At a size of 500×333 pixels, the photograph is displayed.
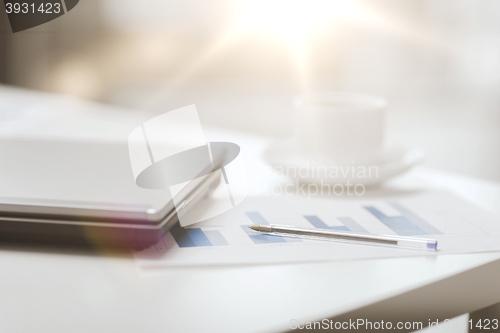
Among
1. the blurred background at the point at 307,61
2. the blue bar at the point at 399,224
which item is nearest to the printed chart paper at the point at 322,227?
the blue bar at the point at 399,224

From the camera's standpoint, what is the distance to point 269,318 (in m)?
0.22

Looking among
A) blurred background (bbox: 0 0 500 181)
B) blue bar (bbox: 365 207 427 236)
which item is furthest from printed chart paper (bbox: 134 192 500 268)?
blurred background (bbox: 0 0 500 181)

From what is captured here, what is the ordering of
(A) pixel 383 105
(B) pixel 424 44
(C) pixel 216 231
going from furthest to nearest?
(B) pixel 424 44, (A) pixel 383 105, (C) pixel 216 231

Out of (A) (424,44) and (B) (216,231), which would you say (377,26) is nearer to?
(A) (424,44)

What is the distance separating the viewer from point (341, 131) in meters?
0.44

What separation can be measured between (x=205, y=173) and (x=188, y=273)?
0.38 ft

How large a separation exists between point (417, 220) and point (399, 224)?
0.7 inches

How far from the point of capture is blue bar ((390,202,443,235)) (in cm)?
33

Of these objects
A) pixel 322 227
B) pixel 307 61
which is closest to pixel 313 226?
pixel 322 227

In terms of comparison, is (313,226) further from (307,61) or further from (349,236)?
(307,61)

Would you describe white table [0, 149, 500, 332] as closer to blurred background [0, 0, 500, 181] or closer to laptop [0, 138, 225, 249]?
laptop [0, 138, 225, 249]

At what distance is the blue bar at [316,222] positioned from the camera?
34 centimetres

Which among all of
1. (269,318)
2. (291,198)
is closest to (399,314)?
(269,318)

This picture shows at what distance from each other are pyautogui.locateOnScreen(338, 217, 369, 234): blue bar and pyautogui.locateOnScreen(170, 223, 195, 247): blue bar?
0.12 m
